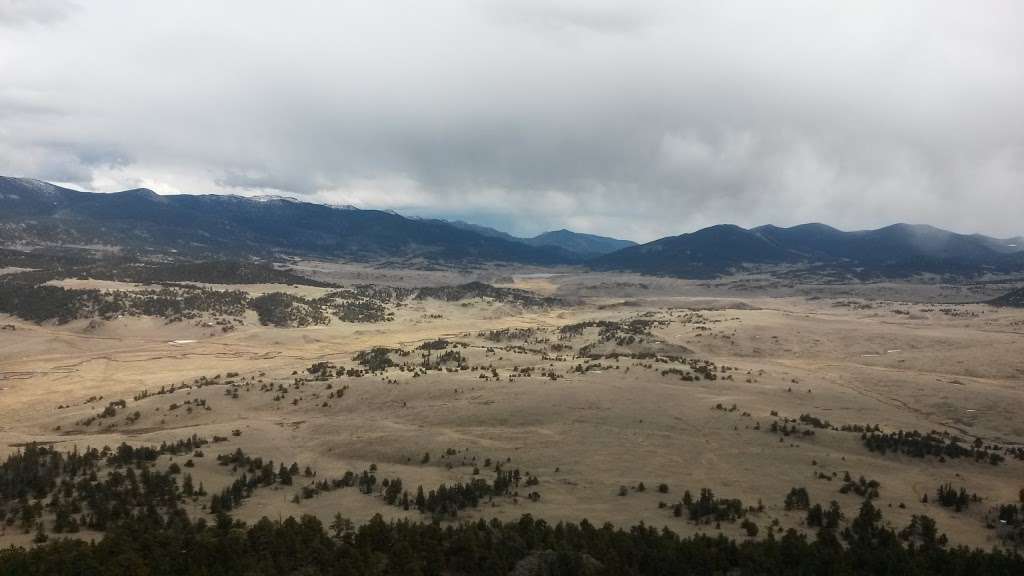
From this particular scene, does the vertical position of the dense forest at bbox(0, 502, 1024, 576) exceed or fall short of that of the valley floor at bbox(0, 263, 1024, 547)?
it exceeds it

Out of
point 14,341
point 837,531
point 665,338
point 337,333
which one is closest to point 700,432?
point 837,531

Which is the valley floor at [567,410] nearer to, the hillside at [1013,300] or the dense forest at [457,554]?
the dense forest at [457,554]

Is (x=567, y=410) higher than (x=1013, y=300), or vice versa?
(x=1013, y=300)

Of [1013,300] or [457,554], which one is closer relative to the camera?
[457,554]

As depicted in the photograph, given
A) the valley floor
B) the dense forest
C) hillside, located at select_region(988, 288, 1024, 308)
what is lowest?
the valley floor

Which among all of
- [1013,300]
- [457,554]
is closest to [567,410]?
[457,554]

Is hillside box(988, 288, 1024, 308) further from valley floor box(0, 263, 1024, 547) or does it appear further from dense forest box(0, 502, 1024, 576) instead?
dense forest box(0, 502, 1024, 576)

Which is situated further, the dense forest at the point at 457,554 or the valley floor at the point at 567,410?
the valley floor at the point at 567,410

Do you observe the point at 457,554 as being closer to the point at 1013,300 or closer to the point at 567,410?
the point at 567,410

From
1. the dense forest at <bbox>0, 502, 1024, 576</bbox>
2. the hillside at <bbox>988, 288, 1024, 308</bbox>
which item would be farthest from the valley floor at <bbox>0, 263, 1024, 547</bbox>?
the hillside at <bbox>988, 288, 1024, 308</bbox>

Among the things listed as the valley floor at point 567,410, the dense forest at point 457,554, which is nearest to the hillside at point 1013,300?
the valley floor at point 567,410

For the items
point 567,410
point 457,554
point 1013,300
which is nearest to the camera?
point 457,554
